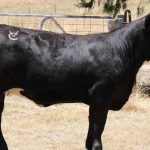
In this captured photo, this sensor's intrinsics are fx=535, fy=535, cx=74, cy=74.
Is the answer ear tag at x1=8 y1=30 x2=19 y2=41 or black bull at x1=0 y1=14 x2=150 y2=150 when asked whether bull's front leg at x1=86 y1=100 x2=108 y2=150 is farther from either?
ear tag at x1=8 y1=30 x2=19 y2=41

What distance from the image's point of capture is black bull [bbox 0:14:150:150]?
5188mm

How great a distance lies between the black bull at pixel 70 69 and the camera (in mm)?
5188

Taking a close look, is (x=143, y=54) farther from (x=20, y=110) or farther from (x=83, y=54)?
(x=20, y=110)

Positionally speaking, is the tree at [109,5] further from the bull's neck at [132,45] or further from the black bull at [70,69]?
the black bull at [70,69]

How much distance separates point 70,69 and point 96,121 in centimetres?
60

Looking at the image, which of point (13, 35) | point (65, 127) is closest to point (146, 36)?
point (13, 35)

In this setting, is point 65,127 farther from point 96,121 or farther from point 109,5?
point 109,5

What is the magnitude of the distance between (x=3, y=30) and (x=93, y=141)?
1.46m

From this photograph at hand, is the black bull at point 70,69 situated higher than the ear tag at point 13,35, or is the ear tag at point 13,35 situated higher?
the ear tag at point 13,35

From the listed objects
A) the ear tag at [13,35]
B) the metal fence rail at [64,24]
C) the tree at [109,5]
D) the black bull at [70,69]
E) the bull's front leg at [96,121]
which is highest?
the ear tag at [13,35]

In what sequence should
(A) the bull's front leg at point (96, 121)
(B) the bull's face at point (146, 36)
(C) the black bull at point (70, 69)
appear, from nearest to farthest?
(C) the black bull at point (70, 69)
(A) the bull's front leg at point (96, 121)
(B) the bull's face at point (146, 36)

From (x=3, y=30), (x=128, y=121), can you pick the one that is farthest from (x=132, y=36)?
(x=128, y=121)

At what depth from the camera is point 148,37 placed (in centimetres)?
552

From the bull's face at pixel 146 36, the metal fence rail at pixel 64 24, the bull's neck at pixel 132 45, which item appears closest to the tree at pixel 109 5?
the metal fence rail at pixel 64 24
